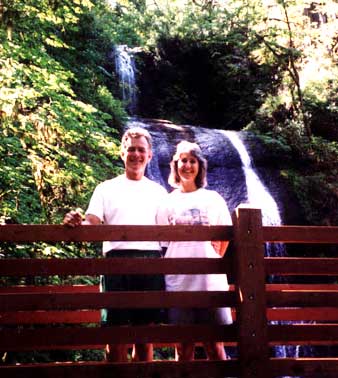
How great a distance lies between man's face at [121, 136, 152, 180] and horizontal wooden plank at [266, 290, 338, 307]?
1.49 meters

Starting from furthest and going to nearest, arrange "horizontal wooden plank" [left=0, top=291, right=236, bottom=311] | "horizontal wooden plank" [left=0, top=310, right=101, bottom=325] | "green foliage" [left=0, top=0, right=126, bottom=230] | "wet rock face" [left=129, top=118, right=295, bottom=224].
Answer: "wet rock face" [left=129, top=118, right=295, bottom=224], "green foliage" [left=0, top=0, right=126, bottom=230], "horizontal wooden plank" [left=0, top=310, right=101, bottom=325], "horizontal wooden plank" [left=0, top=291, right=236, bottom=311]

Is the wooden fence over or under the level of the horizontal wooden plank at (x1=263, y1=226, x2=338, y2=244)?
under

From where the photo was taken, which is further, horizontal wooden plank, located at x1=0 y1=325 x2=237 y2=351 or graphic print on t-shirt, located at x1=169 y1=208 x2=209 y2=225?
graphic print on t-shirt, located at x1=169 y1=208 x2=209 y2=225

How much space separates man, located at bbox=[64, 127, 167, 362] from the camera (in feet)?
12.8

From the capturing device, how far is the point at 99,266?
3.75m

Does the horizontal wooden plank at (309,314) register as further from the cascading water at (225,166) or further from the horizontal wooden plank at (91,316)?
the cascading water at (225,166)

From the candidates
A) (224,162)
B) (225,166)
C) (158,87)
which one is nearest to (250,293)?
(225,166)

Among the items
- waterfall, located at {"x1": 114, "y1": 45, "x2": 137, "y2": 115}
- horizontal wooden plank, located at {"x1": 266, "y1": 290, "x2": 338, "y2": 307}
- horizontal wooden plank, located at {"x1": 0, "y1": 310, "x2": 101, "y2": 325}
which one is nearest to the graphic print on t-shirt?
horizontal wooden plank, located at {"x1": 266, "y1": 290, "x2": 338, "y2": 307}

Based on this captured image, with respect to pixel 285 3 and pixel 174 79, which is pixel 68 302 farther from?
pixel 174 79

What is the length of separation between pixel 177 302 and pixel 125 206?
0.90 metres

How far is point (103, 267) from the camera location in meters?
3.75

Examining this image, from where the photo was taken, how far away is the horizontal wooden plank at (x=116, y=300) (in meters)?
3.67

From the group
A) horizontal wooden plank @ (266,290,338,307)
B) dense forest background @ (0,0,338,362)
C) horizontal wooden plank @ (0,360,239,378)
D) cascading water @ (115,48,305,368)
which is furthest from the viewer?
cascading water @ (115,48,305,368)

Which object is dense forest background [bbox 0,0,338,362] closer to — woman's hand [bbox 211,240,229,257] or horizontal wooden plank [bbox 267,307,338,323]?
woman's hand [bbox 211,240,229,257]
